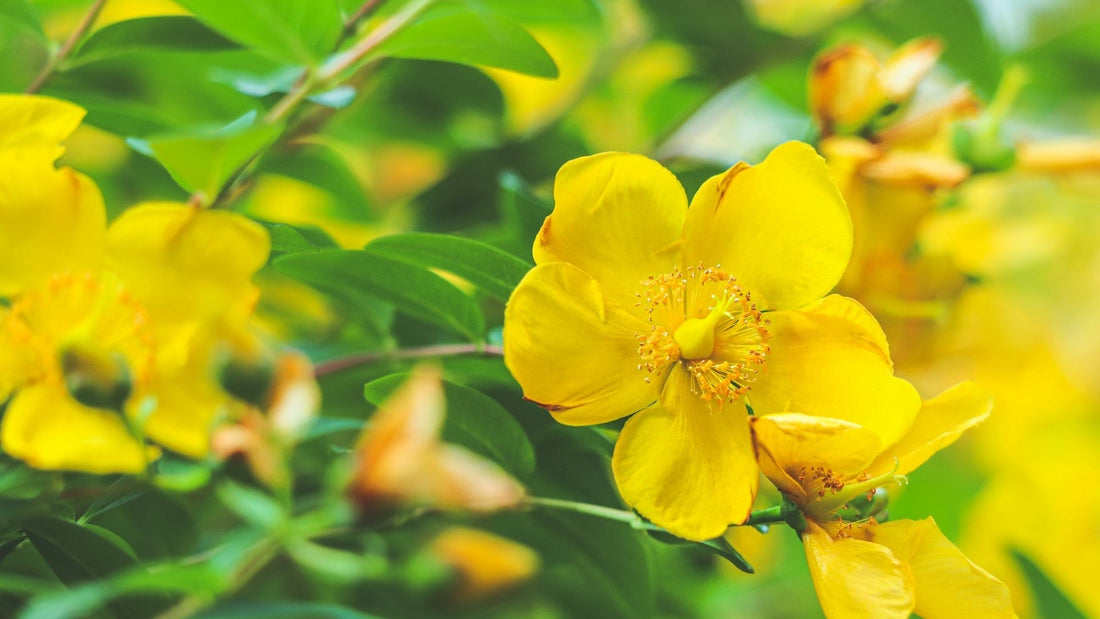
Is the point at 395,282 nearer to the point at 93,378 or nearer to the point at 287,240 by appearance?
the point at 287,240

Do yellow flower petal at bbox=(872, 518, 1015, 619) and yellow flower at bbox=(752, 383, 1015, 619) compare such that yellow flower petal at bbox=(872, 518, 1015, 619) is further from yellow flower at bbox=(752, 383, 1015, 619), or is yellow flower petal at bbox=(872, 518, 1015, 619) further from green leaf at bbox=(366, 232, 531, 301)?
green leaf at bbox=(366, 232, 531, 301)

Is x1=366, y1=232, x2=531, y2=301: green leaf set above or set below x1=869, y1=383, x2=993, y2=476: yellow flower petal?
above

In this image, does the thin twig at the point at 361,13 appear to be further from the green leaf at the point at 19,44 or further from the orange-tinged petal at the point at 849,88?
the orange-tinged petal at the point at 849,88

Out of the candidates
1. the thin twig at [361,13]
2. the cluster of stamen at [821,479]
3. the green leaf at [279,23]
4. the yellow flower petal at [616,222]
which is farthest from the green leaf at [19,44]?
the cluster of stamen at [821,479]

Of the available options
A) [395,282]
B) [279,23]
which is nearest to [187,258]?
[395,282]

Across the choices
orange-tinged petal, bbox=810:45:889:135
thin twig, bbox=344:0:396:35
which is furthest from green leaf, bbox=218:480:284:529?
orange-tinged petal, bbox=810:45:889:135

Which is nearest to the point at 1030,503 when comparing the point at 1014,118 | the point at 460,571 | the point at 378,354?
the point at 1014,118
